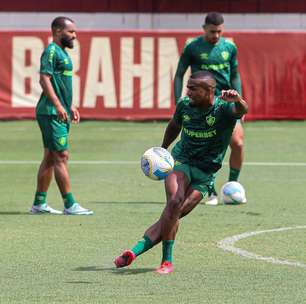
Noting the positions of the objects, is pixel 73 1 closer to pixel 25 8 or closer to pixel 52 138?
pixel 25 8

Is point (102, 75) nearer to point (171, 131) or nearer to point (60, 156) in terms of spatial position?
point (60, 156)

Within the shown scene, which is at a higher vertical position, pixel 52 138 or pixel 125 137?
pixel 52 138

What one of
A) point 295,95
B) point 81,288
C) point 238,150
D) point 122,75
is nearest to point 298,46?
point 295,95

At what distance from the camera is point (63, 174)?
12945 millimetres

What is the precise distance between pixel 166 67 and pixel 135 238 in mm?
15254

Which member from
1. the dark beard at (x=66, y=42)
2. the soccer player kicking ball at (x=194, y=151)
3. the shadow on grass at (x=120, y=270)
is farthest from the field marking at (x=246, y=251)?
the dark beard at (x=66, y=42)

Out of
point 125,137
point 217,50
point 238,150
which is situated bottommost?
point 125,137

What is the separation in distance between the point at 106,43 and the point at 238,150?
479 inches

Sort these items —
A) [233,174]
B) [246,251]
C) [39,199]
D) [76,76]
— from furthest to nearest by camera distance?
[76,76] → [233,174] → [39,199] → [246,251]

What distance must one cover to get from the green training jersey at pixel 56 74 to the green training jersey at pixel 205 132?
3.31 m

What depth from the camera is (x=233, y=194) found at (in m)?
13.8

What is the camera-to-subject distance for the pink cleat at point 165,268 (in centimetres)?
927

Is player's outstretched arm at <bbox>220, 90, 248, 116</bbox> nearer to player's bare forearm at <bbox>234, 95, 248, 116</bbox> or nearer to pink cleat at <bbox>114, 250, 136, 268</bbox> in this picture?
player's bare forearm at <bbox>234, 95, 248, 116</bbox>

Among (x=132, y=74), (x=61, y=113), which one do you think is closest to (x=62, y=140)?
(x=61, y=113)
